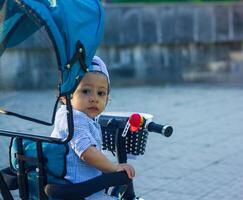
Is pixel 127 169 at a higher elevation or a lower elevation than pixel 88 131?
lower

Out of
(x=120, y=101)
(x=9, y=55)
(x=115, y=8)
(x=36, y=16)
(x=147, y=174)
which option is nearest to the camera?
(x=36, y=16)

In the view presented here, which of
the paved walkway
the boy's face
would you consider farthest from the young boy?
the paved walkway

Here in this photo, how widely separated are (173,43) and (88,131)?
→ 9.05 m

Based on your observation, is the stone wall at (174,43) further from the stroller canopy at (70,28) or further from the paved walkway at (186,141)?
the stroller canopy at (70,28)

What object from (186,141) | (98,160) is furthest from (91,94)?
(186,141)

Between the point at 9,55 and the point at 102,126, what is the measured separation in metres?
0.64

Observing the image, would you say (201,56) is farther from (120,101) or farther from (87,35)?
(87,35)

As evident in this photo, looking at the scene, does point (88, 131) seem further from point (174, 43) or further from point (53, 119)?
point (174, 43)

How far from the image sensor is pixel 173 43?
40.3 feet

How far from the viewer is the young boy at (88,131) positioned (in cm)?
330

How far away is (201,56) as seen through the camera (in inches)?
489

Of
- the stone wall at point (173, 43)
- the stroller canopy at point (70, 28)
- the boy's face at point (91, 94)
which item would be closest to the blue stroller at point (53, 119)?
the stroller canopy at point (70, 28)

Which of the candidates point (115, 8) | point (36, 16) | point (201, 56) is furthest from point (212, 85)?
point (36, 16)

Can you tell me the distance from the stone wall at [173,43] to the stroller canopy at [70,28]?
28.8ft
